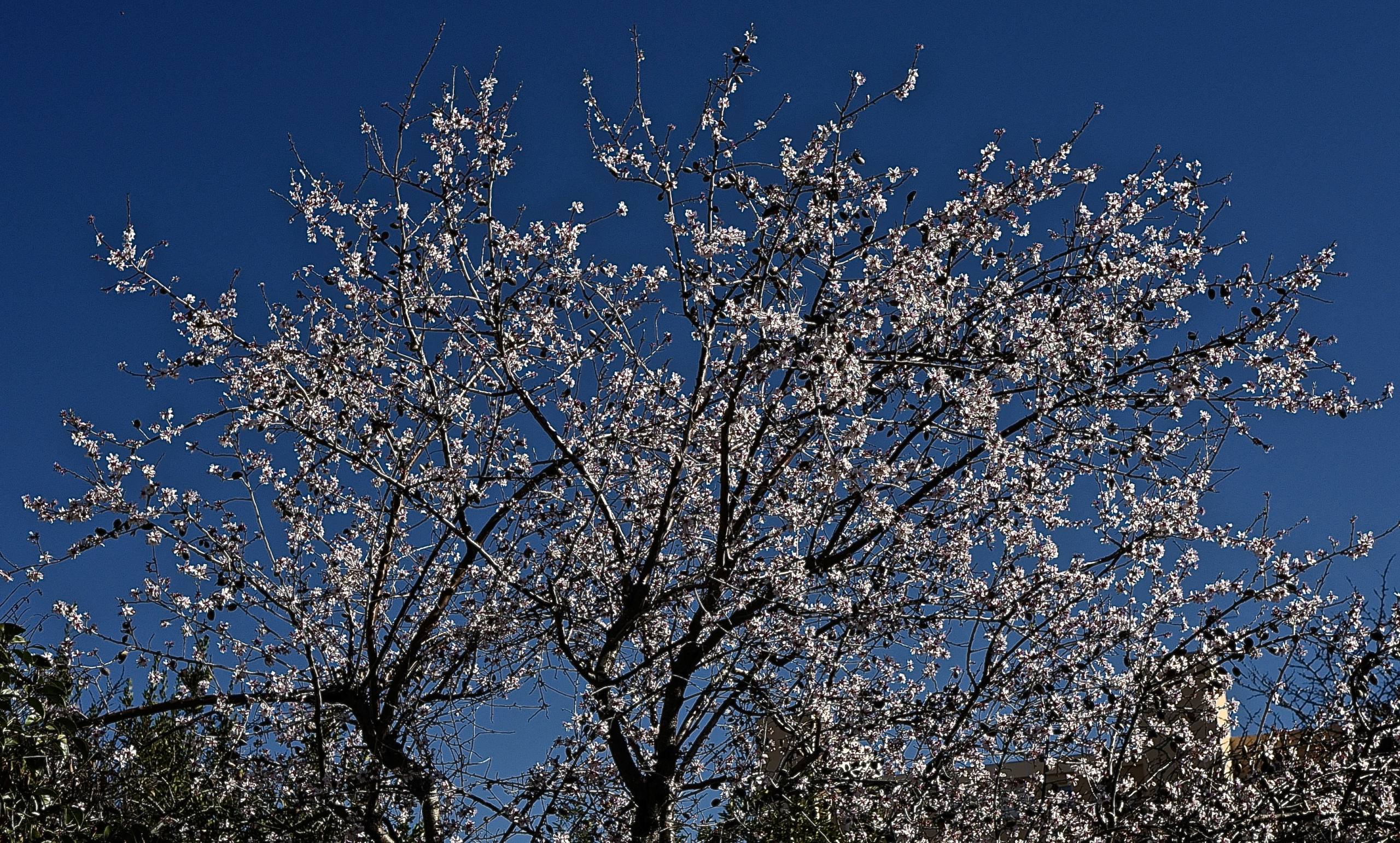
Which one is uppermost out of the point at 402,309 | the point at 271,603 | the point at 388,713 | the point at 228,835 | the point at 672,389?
the point at 402,309

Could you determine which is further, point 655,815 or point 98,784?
point 98,784

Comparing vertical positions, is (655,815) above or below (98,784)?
below

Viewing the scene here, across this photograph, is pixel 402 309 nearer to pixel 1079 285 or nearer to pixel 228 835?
pixel 228 835

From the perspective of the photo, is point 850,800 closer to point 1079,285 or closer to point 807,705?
point 807,705

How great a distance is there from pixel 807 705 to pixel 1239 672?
3.02 m

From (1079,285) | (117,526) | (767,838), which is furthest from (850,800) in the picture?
(117,526)

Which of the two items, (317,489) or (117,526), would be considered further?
(317,489)

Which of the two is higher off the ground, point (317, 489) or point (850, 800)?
point (317, 489)

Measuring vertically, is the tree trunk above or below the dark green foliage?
below

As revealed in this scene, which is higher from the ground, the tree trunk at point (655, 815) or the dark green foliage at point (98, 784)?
the dark green foliage at point (98, 784)

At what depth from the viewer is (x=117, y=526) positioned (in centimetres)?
694

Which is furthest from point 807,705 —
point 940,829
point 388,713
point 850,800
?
point 388,713

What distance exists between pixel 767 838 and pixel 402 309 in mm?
4135

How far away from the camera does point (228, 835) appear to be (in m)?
7.35
